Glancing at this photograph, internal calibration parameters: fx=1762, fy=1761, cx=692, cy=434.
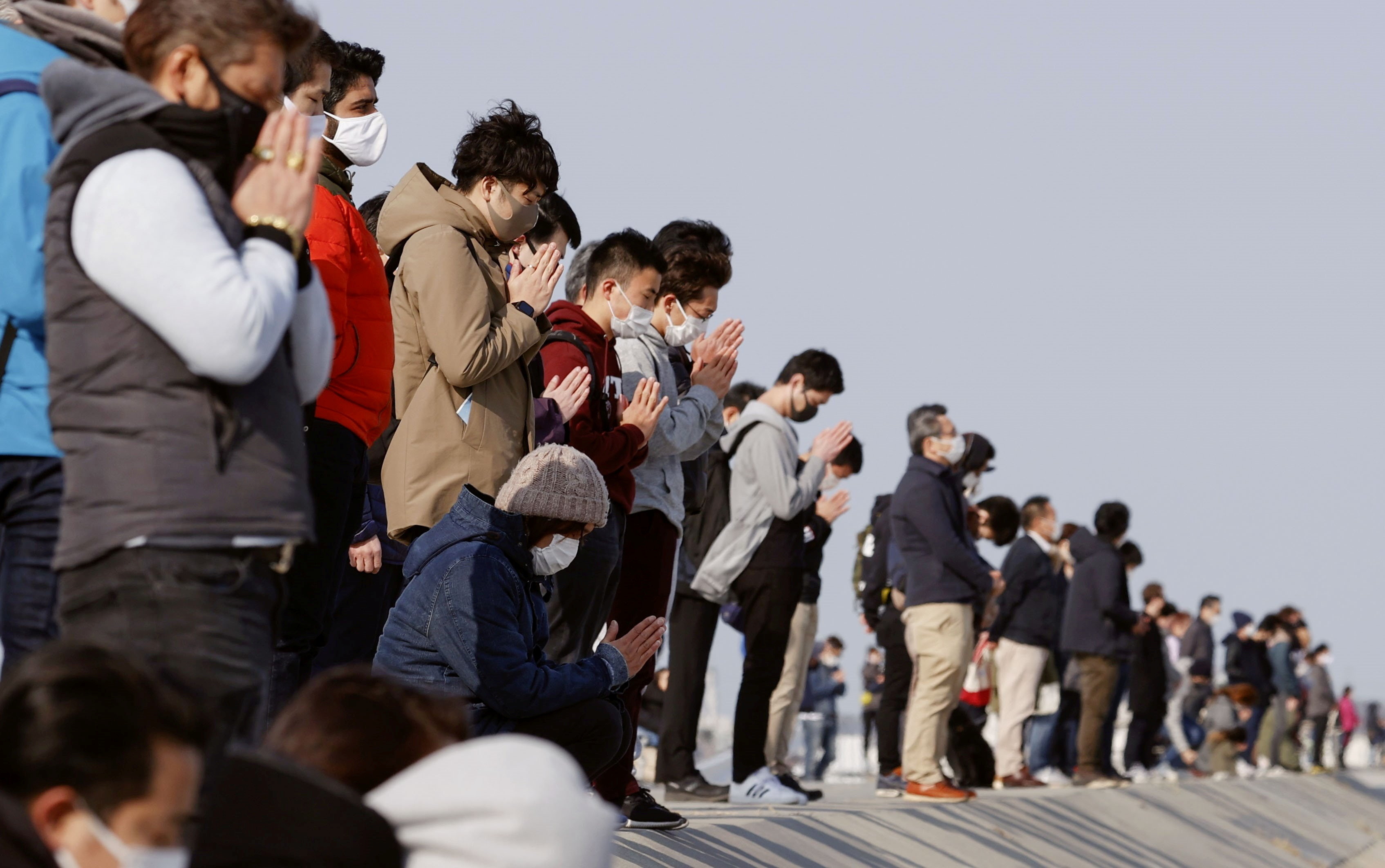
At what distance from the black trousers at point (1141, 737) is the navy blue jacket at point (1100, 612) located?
339 cm

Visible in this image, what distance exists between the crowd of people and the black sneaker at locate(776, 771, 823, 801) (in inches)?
1.4

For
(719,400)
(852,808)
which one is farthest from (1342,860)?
(719,400)

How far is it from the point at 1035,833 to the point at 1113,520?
4.58 metres

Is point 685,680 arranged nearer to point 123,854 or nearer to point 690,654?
point 690,654

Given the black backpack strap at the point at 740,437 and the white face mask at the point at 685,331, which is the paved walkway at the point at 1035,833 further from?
the white face mask at the point at 685,331

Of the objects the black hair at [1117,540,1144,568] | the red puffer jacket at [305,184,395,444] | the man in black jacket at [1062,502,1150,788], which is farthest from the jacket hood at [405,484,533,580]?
the black hair at [1117,540,1144,568]

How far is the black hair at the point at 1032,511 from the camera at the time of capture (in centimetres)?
1238

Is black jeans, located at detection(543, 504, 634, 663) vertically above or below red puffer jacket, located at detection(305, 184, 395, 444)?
below

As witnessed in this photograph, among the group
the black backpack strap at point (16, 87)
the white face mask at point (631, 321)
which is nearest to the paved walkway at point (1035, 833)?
the white face mask at point (631, 321)

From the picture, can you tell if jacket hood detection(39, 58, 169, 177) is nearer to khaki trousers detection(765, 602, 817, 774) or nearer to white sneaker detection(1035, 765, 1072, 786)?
khaki trousers detection(765, 602, 817, 774)

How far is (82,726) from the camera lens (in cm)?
191

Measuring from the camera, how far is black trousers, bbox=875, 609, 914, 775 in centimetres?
1088

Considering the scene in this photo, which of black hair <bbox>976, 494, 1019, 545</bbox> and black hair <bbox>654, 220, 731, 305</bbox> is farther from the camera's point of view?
black hair <bbox>976, 494, 1019, 545</bbox>

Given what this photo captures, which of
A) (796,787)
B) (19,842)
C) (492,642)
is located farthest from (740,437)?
(19,842)
